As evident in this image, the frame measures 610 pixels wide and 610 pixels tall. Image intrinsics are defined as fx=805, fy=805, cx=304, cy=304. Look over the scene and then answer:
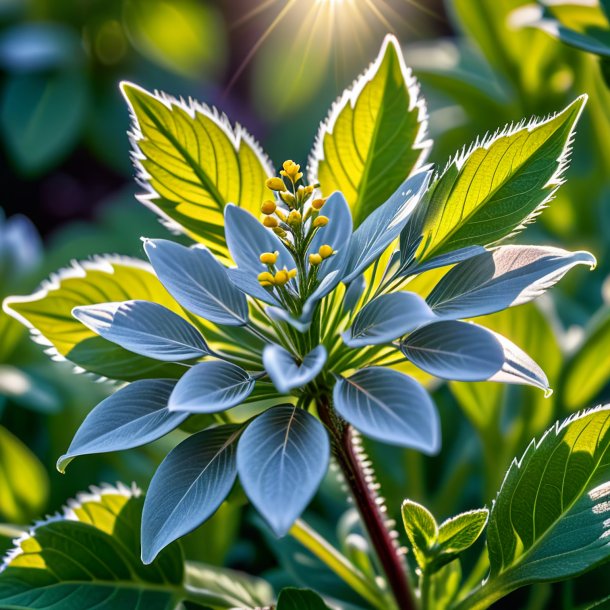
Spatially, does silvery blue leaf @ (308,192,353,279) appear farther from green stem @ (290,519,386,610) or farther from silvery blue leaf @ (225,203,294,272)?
green stem @ (290,519,386,610)

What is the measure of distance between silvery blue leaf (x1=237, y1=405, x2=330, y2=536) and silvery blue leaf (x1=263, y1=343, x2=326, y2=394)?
3cm

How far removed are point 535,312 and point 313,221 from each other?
12.3 inches

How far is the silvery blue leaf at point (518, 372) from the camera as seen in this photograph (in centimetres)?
39

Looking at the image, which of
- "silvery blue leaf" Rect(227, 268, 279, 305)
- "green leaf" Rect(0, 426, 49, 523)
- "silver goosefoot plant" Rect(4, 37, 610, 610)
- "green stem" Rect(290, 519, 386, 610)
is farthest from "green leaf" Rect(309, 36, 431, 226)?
"green leaf" Rect(0, 426, 49, 523)

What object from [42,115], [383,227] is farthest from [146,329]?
[42,115]

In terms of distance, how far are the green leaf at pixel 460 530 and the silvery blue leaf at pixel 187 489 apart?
13cm

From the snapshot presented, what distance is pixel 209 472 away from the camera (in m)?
0.42

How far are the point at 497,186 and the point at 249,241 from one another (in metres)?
0.15

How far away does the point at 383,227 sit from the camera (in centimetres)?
44

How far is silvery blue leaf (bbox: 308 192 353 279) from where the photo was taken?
1.52 feet

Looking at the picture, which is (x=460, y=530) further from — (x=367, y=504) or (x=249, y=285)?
(x=249, y=285)

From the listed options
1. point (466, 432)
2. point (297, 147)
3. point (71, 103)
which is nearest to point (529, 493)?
point (466, 432)

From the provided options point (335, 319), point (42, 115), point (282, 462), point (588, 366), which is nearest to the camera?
point (282, 462)

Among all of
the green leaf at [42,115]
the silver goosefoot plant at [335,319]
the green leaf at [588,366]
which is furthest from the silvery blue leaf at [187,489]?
the green leaf at [42,115]
